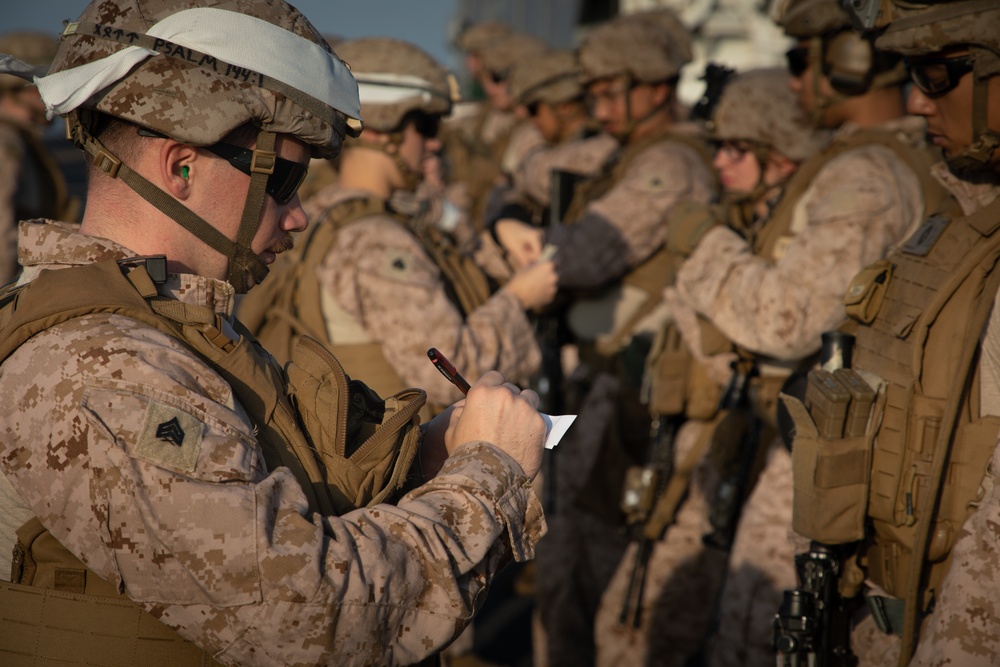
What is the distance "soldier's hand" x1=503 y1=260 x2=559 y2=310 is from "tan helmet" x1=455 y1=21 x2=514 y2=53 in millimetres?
7600

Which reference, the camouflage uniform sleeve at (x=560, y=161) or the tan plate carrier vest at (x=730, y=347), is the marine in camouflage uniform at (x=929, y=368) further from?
the camouflage uniform sleeve at (x=560, y=161)

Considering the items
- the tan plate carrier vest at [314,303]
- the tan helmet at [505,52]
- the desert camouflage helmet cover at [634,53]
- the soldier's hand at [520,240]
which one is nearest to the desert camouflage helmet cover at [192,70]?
the tan plate carrier vest at [314,303]

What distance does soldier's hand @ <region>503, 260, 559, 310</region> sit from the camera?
403 centimetres

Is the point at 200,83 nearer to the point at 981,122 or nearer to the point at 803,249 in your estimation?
the point at 981,122

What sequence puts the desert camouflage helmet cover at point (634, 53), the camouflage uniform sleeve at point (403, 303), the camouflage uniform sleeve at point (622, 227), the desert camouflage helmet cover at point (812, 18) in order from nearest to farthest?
the camouflage uniform sleeve at point (403, 303)
the desert camouflage helmet cover at point (812, 18)
the camouflage uniform sleeve at point (622, 227)
the desert camouflage helmet cover at point (634, 53)

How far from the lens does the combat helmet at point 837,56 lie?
3779mm

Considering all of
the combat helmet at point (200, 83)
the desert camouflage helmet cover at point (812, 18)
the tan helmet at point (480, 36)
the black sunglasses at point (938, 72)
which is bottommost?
the combat helmet at point (200, 83)

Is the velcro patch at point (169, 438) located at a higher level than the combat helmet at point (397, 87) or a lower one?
lower

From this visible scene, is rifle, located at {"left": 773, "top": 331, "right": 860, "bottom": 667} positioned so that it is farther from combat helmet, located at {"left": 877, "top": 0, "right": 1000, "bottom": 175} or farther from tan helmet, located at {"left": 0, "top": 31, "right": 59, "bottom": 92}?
tan helmet, located at {"left": 0, "top": 31, "right": 59, "bottom": 92}

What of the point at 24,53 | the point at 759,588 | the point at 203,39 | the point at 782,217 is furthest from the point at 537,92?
the point at 203,39

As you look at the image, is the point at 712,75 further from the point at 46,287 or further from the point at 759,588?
the point at 46,287

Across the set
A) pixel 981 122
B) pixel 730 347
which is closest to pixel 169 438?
pixel 981 122

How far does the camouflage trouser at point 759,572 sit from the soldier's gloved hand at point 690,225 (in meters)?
0.85

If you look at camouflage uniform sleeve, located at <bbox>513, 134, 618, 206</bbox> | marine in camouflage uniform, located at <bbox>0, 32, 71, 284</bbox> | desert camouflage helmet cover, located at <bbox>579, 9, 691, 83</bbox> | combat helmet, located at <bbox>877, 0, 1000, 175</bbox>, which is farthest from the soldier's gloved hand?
marine in camouflage uniform, located at <bbox>0, 32, 71, 284</bbox>
